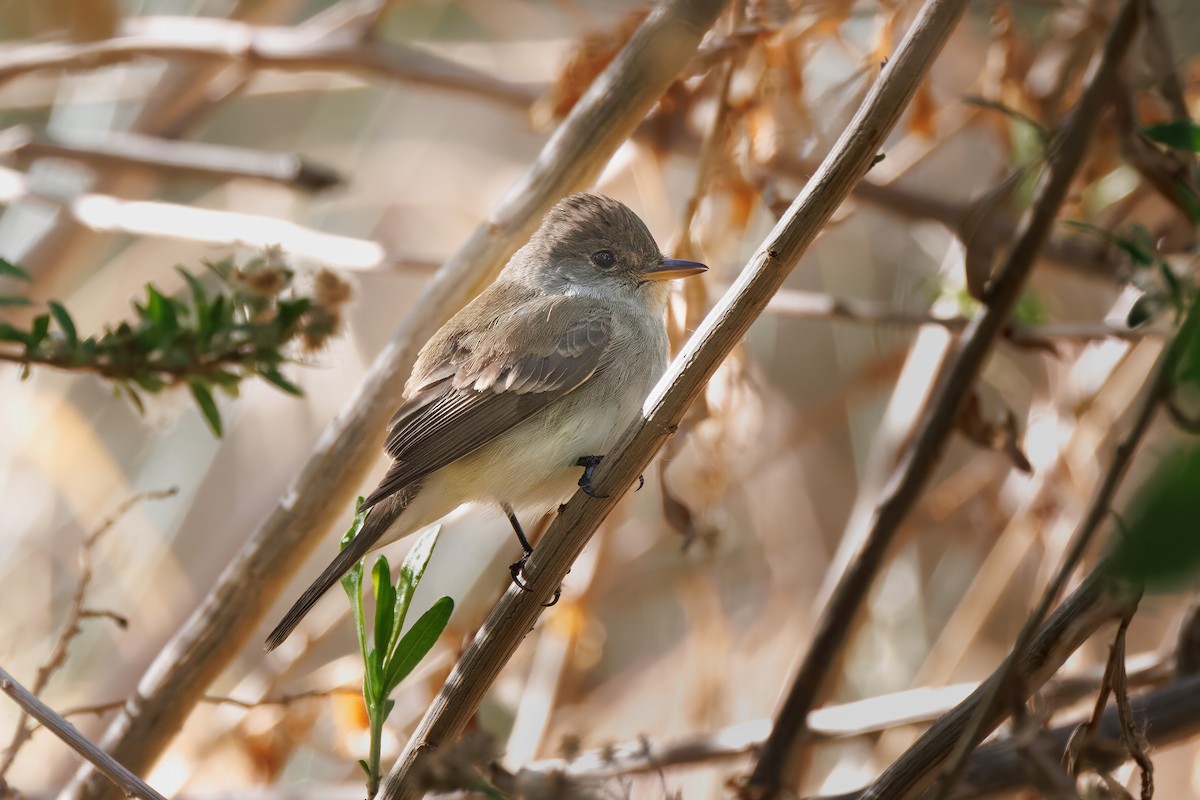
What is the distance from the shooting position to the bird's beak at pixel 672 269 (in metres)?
2.53

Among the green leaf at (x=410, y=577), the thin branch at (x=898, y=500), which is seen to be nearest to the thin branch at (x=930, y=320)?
the thin branch at (x=898, y=500)

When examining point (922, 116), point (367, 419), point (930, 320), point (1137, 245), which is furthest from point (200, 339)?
point (922, 116)

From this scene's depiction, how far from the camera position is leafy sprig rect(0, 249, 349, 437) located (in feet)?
6.27

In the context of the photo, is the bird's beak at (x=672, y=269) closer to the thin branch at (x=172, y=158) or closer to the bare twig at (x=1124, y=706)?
the thin branch at (x=172, y=158)

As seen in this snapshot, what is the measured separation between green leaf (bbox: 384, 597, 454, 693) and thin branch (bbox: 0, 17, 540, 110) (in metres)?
2.00

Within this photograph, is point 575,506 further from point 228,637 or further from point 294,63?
point 294,63

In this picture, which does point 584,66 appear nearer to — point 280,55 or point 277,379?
point 280,55

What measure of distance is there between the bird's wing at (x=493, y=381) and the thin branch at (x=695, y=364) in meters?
0.87

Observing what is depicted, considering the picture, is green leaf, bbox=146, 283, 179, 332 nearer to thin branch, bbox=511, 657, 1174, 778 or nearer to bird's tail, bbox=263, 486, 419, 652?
bird's tail, bbox=263, 486, 419, 652

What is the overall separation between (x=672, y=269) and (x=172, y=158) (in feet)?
4.65

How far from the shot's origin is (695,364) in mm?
1492

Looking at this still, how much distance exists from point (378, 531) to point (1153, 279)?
161 cm

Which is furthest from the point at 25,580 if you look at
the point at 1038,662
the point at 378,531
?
the point at 1038,662

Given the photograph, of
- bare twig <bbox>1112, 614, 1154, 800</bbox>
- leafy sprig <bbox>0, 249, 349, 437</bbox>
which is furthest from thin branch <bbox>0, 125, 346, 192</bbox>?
bare twig <bbox>1112, 614, 1154, 800</bbox>
